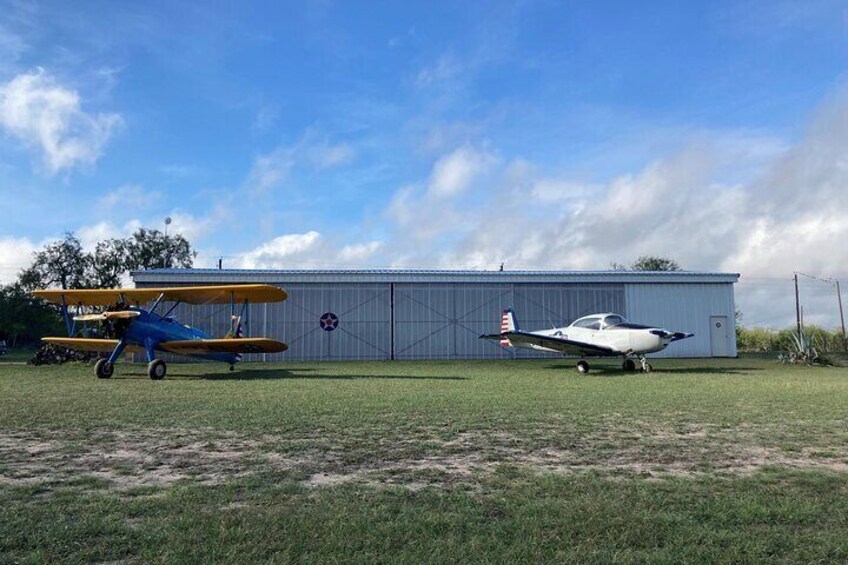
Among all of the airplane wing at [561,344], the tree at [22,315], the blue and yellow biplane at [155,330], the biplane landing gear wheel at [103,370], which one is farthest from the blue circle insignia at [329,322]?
the tree at [22,315]

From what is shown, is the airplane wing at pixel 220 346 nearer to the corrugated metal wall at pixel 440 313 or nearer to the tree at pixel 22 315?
the corrugated metal wall at pixel 440 313

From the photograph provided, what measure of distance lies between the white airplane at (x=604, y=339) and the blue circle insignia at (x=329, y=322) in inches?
368

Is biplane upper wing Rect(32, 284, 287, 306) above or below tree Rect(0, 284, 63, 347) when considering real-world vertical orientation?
below

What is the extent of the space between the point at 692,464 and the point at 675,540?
89.8 inches

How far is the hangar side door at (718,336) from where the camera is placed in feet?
98.8

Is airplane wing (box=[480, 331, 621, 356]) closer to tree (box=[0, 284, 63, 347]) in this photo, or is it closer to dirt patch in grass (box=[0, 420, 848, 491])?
dirt patch in grass (box=[0, 420, 848, 491])

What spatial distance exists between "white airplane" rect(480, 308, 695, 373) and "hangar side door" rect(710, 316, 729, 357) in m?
11.0

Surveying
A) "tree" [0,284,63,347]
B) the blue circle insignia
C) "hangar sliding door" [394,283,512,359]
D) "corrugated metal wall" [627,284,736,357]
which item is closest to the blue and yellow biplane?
the blue circle insignia

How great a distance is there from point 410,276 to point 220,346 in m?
12.4

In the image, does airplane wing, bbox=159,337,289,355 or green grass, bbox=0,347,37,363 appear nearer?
airplane wing, bbox=159,337,289,355

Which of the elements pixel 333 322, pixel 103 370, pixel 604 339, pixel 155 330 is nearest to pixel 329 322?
pixel 333 322

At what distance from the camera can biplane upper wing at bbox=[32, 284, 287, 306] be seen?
17328mm

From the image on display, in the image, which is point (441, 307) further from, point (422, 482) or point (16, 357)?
point (16, 357)

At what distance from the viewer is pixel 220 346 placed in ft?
58.0
